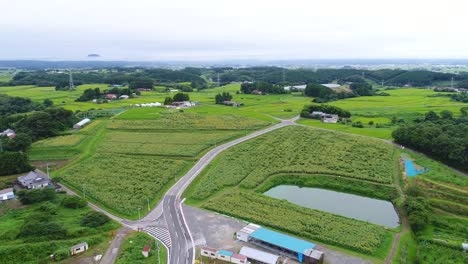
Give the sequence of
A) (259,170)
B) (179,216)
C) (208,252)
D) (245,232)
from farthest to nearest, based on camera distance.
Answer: (259,170) → (179,216) → (245,232) → (208,252)

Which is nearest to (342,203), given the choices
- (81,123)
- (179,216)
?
(179,216)

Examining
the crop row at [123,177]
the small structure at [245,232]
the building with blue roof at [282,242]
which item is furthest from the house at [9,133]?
the building with blue roof at [282,242]

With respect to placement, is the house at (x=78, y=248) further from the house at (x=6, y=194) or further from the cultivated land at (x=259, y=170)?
the house at (x=6, y=194)

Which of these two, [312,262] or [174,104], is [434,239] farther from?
[174,104]

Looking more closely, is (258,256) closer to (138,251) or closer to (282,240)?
(282,240)

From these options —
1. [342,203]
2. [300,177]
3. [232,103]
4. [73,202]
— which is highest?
[232,103]

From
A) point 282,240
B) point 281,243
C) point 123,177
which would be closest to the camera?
point 281,243
